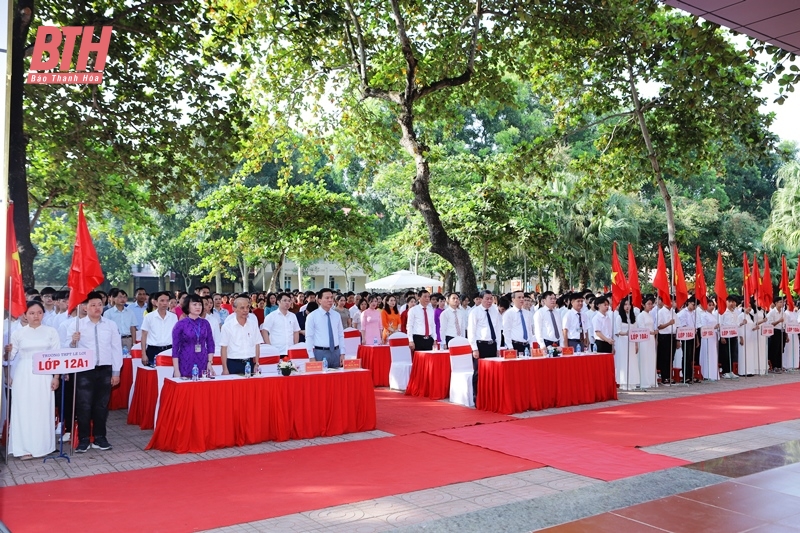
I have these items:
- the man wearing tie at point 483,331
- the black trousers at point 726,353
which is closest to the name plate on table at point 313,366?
the man wearing tie at point 483,331

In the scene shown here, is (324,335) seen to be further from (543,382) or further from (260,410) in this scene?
(543,382)

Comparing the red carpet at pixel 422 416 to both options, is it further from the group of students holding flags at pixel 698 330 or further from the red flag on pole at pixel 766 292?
the red flag on pole at pixel 766 292

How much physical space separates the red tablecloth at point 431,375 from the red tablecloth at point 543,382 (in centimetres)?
99

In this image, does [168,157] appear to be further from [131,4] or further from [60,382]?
[60,382]

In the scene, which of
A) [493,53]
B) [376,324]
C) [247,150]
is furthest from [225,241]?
[493,53]

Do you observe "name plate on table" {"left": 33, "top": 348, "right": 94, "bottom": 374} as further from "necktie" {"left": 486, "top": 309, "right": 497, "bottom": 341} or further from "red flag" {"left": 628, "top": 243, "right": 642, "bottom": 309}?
"red flag" {"left": 628, "top": 243, "right": 642, "bottom": 309}

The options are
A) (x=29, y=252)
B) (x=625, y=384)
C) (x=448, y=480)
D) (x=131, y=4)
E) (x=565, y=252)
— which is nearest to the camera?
(x=448, y=480)

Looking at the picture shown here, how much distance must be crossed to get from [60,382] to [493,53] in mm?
10490

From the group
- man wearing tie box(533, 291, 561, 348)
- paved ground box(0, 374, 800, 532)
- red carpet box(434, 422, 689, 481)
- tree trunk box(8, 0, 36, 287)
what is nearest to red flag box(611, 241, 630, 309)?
man wearing tie box(533, 291, 561, 348)

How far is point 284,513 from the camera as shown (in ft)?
16.6

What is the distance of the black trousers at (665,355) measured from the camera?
1312cm

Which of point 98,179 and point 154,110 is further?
point 98,179

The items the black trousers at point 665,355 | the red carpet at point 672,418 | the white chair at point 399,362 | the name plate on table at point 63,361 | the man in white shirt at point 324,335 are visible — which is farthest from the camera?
the black trousers at point 665,355

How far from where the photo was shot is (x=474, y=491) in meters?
5.67
